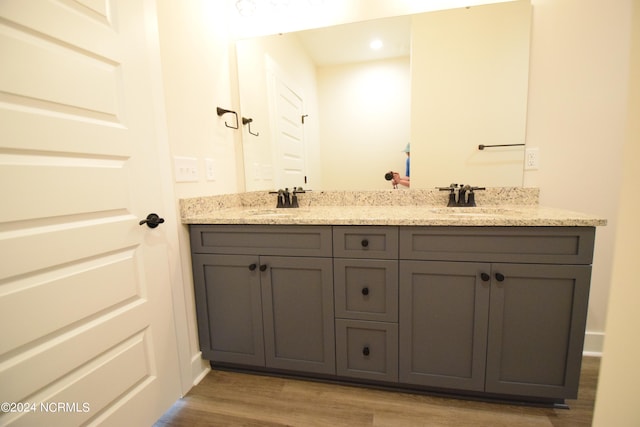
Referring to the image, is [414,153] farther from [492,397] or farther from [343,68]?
[492,397]

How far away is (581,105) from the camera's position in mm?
1487

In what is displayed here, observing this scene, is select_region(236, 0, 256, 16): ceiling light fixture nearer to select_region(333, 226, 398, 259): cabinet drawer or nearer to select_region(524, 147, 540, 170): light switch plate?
select_region(333, 226, 398, 259): cabinet drawer

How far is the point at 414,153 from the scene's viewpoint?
1720mm

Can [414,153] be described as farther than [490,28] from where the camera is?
Yes

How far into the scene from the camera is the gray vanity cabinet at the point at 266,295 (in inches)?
53.6

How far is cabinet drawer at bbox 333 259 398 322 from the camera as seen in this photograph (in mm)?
1280

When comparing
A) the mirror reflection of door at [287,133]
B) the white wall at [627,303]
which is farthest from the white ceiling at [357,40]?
the white wall at [627,303]

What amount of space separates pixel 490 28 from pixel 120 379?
2.51 m

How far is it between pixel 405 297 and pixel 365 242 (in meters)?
0.32

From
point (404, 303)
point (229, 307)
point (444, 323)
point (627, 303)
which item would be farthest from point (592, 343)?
point (229, 307)

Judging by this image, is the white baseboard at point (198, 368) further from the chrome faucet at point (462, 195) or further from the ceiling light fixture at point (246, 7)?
the ceiling light fixture at point (246, 7)

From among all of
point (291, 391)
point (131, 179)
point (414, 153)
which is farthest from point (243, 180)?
point (291, 391)

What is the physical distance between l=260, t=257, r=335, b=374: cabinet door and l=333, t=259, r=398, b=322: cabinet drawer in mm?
52

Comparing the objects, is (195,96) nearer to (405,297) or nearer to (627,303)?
(405,297)
